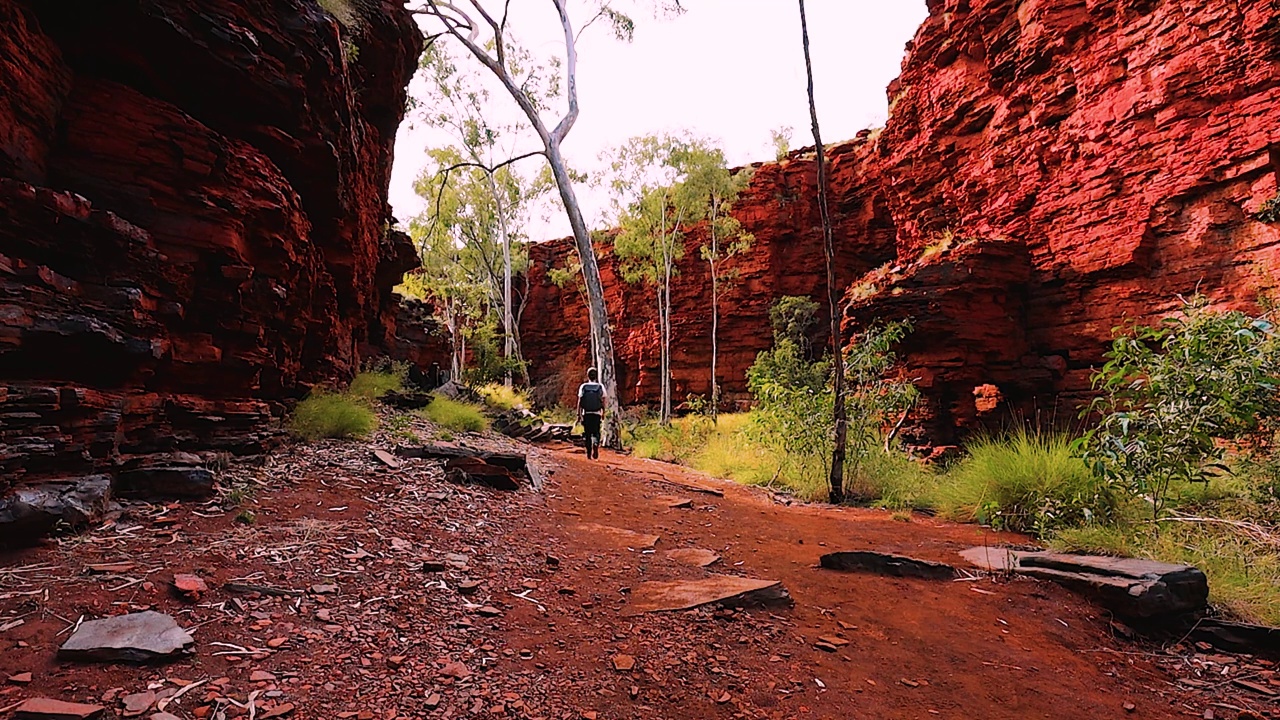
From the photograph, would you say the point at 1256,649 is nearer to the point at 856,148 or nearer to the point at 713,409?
the point at 713,409

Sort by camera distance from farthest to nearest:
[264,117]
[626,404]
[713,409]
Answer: [626,404] → [713,409] → [264,117]

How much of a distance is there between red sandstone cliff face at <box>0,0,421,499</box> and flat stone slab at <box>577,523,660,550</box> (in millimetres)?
3368

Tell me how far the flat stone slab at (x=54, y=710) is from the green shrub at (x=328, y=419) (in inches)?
199

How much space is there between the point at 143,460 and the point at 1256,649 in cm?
732

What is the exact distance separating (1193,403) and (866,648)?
399 cm

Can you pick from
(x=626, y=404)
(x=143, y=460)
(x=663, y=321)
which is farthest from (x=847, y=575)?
(x=626, y=404)

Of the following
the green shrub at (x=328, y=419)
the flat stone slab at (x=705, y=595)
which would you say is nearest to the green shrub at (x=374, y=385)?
the green shrub at (x=328, y=419)

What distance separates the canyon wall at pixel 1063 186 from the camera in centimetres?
981

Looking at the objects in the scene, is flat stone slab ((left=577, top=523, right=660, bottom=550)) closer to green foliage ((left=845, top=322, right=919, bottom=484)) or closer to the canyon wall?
green foliage ((left=845, top=322, right=919, bottom=484))

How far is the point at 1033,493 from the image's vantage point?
5812 millimetres

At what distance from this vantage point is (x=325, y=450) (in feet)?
20.3

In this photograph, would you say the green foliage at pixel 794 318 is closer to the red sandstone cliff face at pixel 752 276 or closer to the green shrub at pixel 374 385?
the red sandstone cliff face at pixel 752 276

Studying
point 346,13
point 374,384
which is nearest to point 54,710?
point 374,384

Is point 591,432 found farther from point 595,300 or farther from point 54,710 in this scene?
point 54,710
